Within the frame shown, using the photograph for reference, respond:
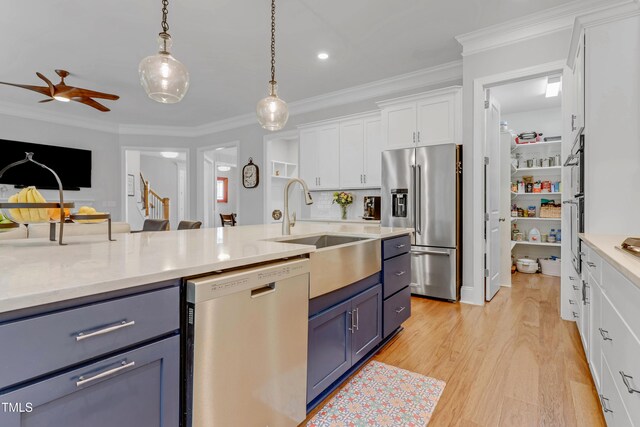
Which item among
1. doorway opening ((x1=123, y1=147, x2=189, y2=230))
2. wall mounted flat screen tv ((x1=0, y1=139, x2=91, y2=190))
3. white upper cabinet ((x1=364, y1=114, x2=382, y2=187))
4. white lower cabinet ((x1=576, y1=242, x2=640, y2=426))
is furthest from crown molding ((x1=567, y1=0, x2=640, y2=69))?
wall mounted flat screen tv ((x1=0, y1=139, x2=91, y2=190))

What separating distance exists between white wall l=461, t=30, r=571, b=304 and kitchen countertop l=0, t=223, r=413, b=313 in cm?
261

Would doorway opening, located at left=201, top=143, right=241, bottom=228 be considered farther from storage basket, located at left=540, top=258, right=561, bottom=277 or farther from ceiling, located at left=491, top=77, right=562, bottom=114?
storage basket, located at left=540, top=258, right=561, bottom=277

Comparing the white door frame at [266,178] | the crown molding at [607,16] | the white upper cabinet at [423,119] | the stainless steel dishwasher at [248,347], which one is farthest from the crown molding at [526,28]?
the white door frame at [266,178]

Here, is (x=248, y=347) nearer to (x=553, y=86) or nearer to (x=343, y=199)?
(x=343, y=199)

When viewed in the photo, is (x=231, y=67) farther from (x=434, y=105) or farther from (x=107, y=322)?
(x=107, y=322)

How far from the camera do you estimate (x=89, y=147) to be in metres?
6.39

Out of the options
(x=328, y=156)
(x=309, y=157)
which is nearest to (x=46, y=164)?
(x=309, y=157)

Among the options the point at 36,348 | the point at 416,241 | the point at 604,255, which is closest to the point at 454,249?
the point at 416,241

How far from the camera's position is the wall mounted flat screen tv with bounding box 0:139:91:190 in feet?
17.8

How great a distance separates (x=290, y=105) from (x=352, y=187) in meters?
2.06

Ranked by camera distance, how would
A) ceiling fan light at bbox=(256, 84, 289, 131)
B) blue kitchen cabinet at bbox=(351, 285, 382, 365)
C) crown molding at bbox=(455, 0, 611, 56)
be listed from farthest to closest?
→ crown molding at bbox=(455, 0, 611, 56), ceiling fan light at bbox=(256, 84, 289, 131), blue kitchen cabinet at bbox=(351, 285, 382, 365)

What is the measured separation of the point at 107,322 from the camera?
2.80ft

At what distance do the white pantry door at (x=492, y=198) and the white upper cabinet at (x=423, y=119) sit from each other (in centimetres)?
34

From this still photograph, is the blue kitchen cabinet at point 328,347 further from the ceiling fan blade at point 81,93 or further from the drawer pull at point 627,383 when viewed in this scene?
the ceiling fan blade at point 81,93
